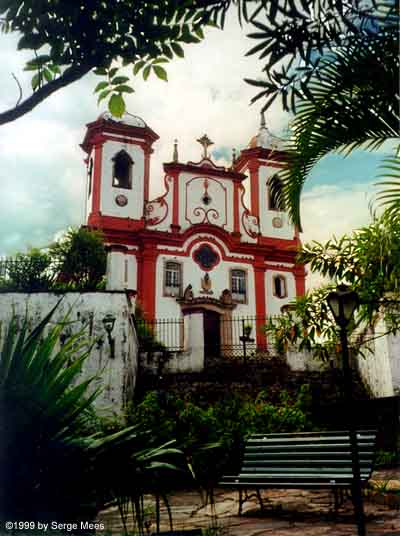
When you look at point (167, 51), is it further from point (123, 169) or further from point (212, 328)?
point (123, 169)

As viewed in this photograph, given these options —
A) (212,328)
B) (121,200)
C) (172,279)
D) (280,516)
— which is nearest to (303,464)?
(280,516)

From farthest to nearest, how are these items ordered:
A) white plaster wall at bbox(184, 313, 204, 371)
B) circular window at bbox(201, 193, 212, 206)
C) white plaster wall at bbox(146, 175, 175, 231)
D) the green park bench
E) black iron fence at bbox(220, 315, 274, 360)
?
circular window at bbox(201, 193, 212, 206) → white plaster wall at bbox(146, 175, 175, 231) → black iron fence at bbox(220, 315, 274, 360) → white plaster wall at bbox(184, 313, 204, 371) → the green park bench

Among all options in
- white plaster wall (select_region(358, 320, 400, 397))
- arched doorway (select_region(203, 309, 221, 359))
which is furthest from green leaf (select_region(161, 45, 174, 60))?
arched doorway (select_region(203, 309, 221, 359))

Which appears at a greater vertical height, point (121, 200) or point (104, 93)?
point (121, 200)

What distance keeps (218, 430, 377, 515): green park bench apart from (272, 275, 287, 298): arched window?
1349 cm

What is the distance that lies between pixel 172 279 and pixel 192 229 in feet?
5.95

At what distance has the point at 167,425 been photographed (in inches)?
265

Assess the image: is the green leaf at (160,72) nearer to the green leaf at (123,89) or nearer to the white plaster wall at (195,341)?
the green leaf at (123,89)

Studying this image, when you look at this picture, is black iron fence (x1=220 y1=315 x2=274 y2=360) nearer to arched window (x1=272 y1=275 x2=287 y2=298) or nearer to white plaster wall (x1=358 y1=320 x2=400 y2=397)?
arched window (x1=272 y1=275 x2=287 y2=298)

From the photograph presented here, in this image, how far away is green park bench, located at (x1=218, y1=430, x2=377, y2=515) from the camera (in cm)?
400

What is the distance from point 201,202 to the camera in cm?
1848

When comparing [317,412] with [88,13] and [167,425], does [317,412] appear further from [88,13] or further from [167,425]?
[88,13]

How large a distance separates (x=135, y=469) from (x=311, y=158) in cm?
213

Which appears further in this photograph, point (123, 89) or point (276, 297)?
point (276, 297)
